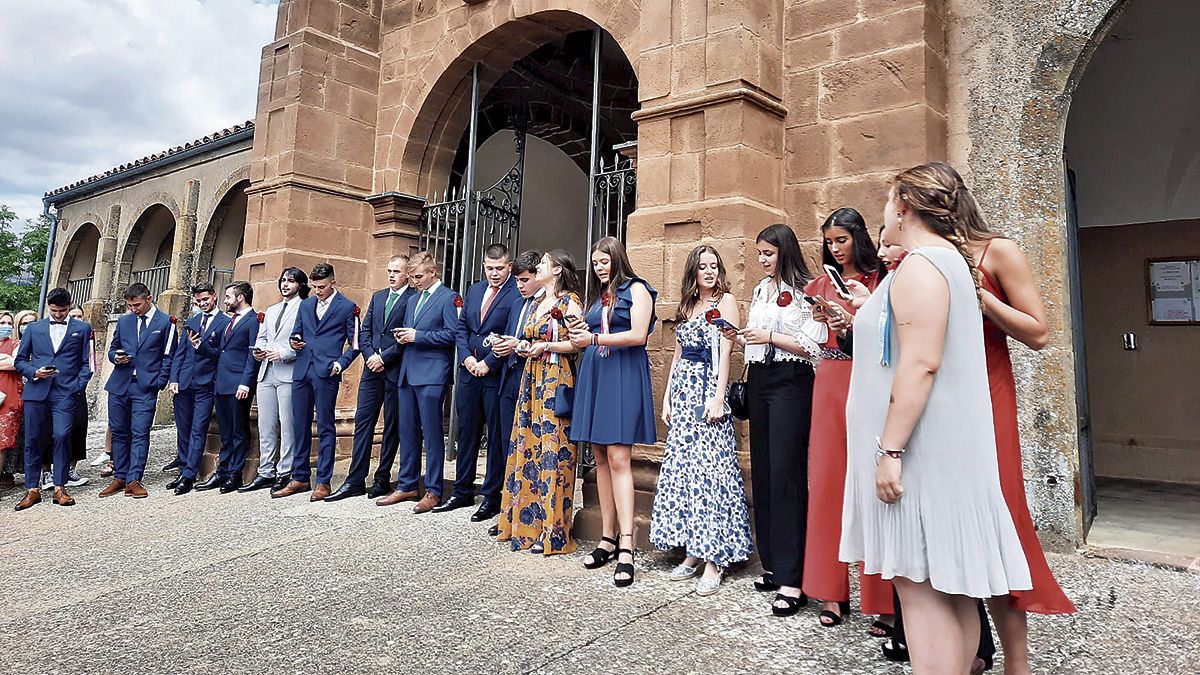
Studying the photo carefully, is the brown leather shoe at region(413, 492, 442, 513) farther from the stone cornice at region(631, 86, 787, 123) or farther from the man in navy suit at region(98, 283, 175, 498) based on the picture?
the stone cornice at region(631, 86, 787, 123)

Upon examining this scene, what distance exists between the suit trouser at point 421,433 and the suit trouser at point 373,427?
315mm

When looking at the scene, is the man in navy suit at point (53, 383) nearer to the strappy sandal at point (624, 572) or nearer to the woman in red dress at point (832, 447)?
the strappy sandal at point (624, 572)

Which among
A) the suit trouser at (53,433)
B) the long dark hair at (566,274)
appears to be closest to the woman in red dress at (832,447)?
the long dark hair at (566,274)

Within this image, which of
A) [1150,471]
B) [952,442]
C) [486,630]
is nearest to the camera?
[952,442]

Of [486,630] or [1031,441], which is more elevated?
[1031,441]

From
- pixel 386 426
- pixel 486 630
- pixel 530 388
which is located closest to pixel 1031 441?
pixel 530 388

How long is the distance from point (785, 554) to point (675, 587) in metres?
0.55

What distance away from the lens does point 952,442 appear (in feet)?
5.81

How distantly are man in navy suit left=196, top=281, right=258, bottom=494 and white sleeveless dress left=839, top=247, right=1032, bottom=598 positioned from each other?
Answer: 5.48m

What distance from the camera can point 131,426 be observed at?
5.92 meters

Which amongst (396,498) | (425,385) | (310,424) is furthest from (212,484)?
(425,385)

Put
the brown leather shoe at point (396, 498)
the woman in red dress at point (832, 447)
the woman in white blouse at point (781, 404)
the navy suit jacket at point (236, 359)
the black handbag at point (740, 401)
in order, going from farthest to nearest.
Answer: the navy suit jacket at point (236, 359), the brown leather shoe at point (396, 498), the black handbag at point (740, 401), the woman in white blouse at point (781, 404), the woman in red dress at point (832, 447)

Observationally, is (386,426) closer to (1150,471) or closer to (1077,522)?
(1077,522)

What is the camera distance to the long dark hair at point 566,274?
4.18 metres
